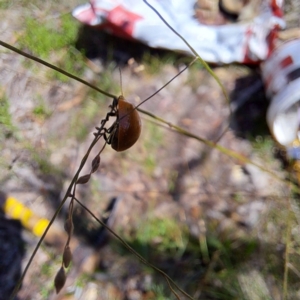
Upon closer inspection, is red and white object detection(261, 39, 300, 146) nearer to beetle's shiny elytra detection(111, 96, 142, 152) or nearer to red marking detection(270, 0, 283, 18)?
red marking detection(270, 0, 283, 18)

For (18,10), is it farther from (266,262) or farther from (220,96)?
(266,262)

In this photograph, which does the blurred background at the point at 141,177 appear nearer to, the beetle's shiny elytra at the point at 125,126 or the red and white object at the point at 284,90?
the red and white object at the point at 284,90

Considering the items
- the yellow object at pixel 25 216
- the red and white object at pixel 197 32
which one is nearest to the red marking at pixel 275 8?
the red and white object at pixel 197 32

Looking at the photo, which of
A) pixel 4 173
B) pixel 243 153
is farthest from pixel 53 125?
pixel 243 153

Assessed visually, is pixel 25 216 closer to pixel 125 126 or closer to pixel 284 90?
pixel 125 126

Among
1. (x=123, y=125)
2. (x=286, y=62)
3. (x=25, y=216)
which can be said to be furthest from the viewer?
(x=286, y=62)

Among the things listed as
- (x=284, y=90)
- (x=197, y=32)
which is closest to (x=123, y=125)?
(x=284, y=90)

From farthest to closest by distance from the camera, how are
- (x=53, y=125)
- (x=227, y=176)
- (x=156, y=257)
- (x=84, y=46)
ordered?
1. (x=84, y=46)
2. (x=53, y=125)
3. (x=227, y=176)
4. (x=156, y=257)

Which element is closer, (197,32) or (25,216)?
(25,216)
